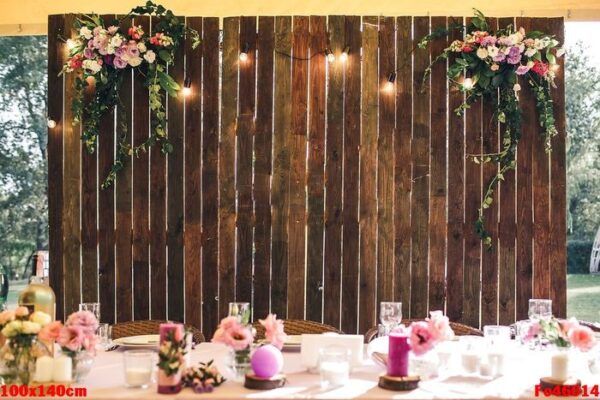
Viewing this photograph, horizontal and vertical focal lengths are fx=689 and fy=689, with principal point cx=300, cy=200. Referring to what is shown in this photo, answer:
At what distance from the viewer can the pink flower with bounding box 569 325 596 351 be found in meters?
2.55

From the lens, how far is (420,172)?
454cm

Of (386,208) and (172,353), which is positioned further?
(386,208)

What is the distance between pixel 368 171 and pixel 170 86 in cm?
140

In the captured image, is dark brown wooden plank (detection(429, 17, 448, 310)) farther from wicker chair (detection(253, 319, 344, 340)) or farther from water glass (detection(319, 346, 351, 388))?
water glass (detection(319, 346, 351, 388))

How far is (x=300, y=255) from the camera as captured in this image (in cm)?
454

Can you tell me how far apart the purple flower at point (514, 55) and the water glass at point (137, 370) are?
3.03 metres

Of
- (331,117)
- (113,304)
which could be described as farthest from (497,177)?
(113,304)

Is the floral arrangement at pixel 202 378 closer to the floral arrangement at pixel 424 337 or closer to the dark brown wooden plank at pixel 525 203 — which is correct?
the floral arrangement at pixel 424 337

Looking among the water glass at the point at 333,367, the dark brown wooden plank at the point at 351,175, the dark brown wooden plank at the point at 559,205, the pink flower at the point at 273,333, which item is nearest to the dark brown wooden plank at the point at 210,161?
the dark brown wooden plank at the point at 351,175

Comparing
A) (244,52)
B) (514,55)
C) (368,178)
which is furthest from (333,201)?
(514,55)

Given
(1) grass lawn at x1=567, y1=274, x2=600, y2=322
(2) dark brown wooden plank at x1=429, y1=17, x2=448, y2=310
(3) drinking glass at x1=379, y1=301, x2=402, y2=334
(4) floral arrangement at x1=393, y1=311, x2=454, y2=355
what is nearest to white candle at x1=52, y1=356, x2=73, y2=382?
Answer: (4) floral arrangement at x1=393, y1=311, x2=454, y2=355

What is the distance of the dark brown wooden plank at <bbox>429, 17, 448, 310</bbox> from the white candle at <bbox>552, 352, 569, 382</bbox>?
1.99 metres

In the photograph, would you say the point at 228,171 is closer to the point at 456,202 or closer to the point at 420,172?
the point at 420,172

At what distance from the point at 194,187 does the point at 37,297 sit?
6.03 feet
